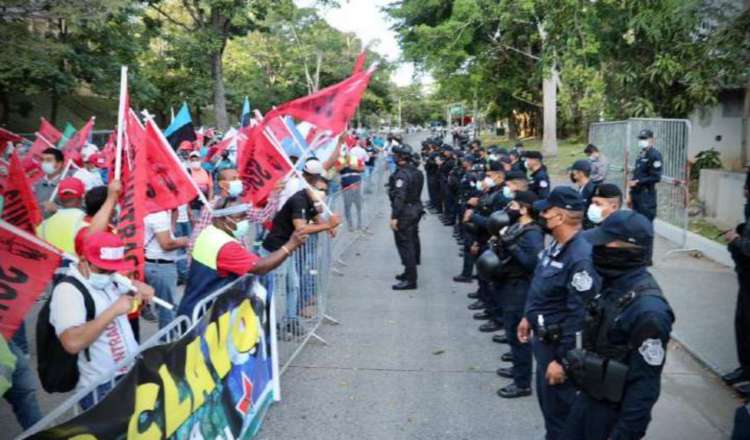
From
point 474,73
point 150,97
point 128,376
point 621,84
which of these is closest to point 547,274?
point 128,376

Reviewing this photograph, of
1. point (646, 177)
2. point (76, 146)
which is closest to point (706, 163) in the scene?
point (646, 177)

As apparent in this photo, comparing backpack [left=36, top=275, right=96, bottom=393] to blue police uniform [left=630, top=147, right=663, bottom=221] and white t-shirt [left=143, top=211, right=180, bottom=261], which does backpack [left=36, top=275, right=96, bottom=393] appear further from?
blue police uniform [left=630, top=147, right=663, bottom=221]

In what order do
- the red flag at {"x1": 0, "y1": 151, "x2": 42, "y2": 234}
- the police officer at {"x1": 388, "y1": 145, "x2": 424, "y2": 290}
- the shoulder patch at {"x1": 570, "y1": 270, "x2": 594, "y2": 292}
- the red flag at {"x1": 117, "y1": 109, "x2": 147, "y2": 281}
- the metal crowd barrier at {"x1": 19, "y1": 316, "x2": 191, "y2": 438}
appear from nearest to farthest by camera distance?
1. the metal crowd barrier at {"x1": 19, "y1": 316, "x2": 191, "y2": 438}
2. the shoulder patch at {"x1": 570, "y1": 270, "x2": 594, "y2": 292}
3. the red flag at {"x1": 117, "y1": 109, "x2": 147, "y2": 281}
4. the red flag at {"x1": 0, "y1": 151, "x2": 42, "y2": 234}
5. the police officer at {"x1": 388, "y1": 145, "x2": 424, "y2": 290}

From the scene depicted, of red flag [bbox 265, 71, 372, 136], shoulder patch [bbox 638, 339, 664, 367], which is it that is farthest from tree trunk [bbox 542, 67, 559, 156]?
shoulder patch [bbox 638, 339, 664, 367]

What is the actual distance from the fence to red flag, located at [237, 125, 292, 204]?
7.69m

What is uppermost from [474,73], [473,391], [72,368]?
[474,73]

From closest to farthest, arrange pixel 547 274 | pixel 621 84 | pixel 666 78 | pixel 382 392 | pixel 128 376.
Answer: pixel 128 376
pixel 547 274
pixel 382 392
pixel 666 78
pixel 621 84

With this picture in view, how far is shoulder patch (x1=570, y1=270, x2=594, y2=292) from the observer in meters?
3.95

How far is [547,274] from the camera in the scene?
4.36 meters

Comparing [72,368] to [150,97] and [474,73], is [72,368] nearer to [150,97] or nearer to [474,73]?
[150,97]

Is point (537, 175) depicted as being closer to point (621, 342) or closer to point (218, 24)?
point (621, 342)

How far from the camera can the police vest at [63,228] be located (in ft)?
16.8

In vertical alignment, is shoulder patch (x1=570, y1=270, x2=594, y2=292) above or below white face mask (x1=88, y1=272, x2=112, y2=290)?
below

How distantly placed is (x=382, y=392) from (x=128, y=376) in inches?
124
